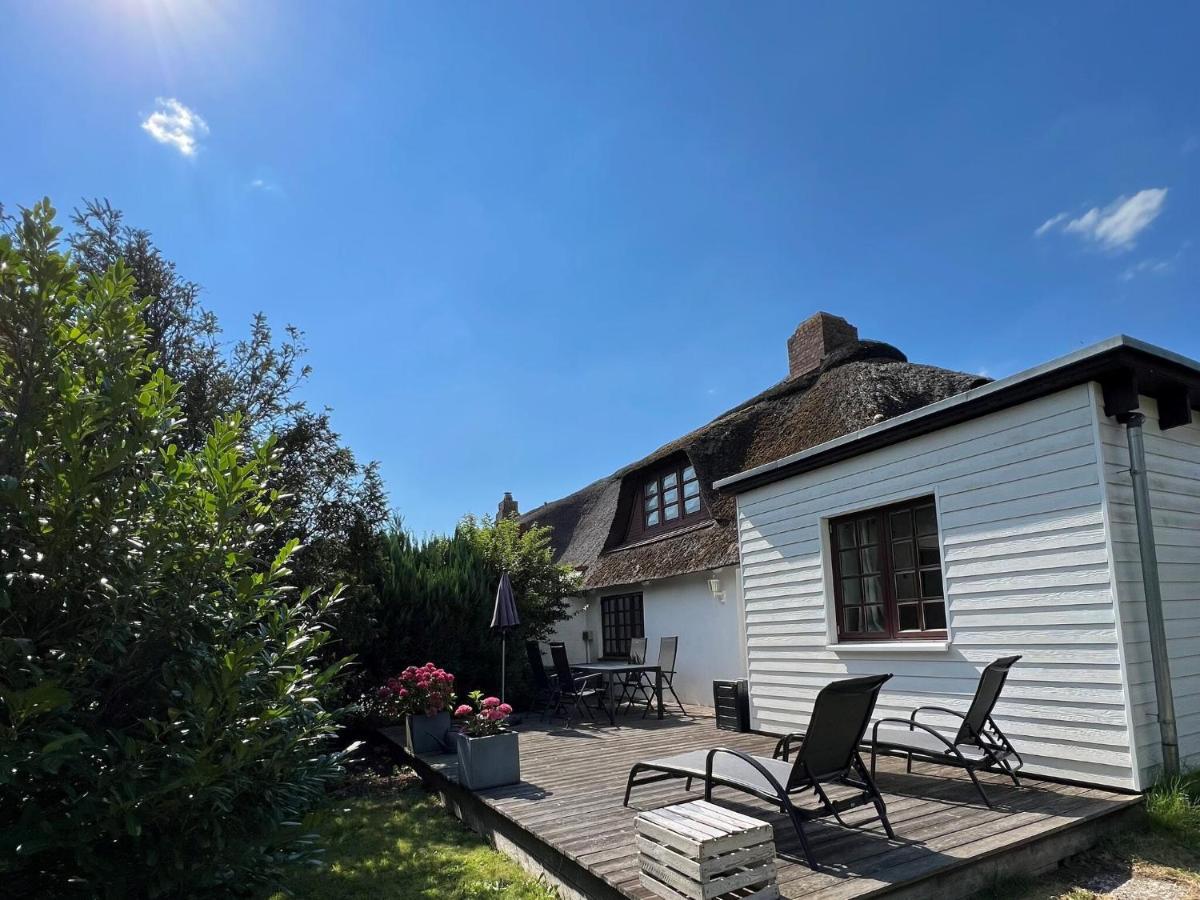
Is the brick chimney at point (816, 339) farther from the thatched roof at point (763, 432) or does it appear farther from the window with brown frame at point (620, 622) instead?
the window with brown frame at point (620, 622)

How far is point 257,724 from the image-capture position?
2.67 m

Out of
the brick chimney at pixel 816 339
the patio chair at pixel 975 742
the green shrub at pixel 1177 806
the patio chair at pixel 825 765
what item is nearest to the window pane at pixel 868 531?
the patio chair at pixel 975 742

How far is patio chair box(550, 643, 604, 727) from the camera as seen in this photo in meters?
9.30

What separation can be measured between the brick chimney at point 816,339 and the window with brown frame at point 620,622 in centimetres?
551

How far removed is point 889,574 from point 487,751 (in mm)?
3968

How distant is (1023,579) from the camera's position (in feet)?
17.1

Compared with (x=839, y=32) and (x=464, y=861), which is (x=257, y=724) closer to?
(x=464, y=861)

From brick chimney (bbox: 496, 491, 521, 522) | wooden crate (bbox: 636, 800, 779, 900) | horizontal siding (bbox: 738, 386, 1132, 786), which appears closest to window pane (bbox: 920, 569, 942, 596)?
horizontal siding (bbox: 738, 386, 1132, 786)

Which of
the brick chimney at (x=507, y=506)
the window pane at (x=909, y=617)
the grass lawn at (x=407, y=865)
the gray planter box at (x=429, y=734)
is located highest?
the brick chimney at (x=507, y=506)

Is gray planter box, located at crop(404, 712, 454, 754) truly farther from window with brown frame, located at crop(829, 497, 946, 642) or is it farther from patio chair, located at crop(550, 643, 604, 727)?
window with brown frame, located at crop(829, 497, 946, 642)

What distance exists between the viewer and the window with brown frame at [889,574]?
6.08 metres

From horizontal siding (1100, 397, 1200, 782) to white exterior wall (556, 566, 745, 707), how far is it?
5.79m

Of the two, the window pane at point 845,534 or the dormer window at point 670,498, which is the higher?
the dormer window at point 670,498

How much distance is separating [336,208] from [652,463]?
7.70 m
